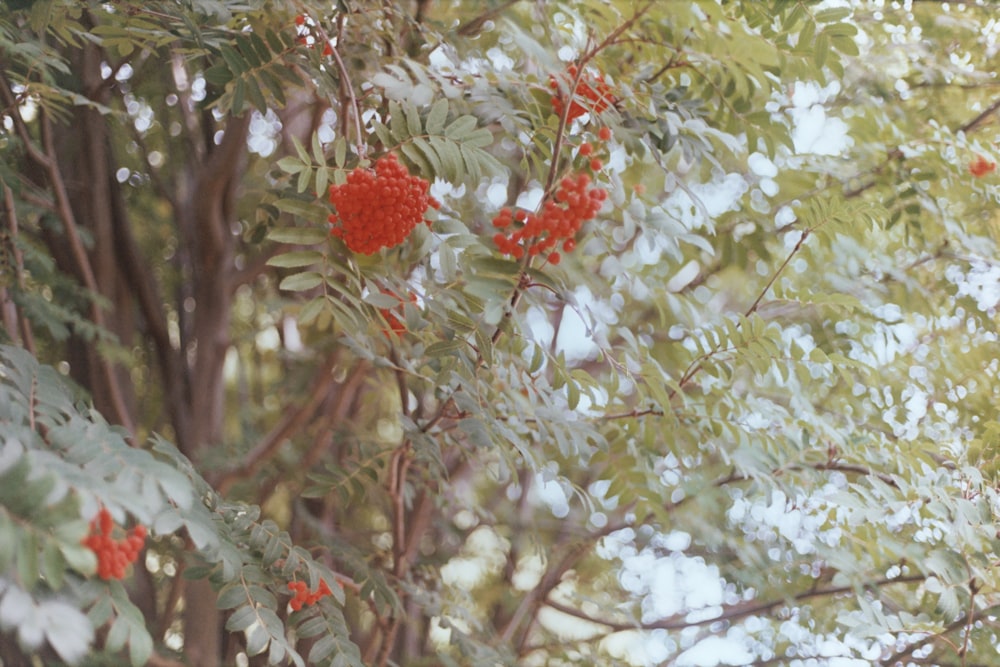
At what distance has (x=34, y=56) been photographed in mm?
1372

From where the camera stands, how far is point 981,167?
176 centimetres

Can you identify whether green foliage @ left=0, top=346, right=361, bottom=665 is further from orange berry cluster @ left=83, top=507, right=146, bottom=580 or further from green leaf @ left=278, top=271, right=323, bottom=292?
green leaf @ left=278, top=271, right=323, bottom=292

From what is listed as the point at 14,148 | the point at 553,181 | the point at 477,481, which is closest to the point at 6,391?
the point at 553,181

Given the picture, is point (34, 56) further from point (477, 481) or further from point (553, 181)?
point (477, 481)

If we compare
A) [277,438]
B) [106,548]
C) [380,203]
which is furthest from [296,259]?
[277,438]

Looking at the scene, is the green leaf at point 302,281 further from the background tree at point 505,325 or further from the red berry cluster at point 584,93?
the red berry cluster at point 584,93

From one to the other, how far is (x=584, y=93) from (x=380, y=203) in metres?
0.43

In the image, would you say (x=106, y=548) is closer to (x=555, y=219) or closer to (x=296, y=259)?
(x=296, y=259)

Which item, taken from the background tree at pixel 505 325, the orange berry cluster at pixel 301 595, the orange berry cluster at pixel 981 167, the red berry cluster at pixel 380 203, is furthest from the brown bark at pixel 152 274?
the orange berry cluster at pixel 981 167

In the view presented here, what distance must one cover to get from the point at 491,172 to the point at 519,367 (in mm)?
329

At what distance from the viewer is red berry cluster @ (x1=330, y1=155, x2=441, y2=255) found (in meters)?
1.05

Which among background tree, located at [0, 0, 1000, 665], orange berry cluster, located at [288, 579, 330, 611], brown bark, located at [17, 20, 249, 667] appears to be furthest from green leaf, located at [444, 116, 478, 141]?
brown bark, located at [17, 20, 249, 667]

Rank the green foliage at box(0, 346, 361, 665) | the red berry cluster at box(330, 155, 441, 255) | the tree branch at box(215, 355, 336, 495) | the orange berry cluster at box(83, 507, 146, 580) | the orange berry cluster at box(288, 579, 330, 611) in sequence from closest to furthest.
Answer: the green foliage at box(0, 346, 361, 665)
the orange berry cluster at box(83, 507, 146, 580)
the red berry cluster at box(330, 155, 441, 255)
the orange berry cluster at box(288, 579, 330, 611)
the tree branch at box(215, 355, 336, 495)

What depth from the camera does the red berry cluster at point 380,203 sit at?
1.05 meters
